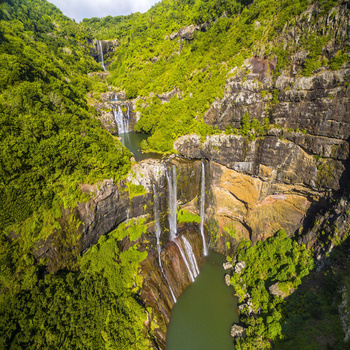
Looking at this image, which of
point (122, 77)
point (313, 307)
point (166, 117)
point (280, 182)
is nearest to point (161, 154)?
point (166, 117)

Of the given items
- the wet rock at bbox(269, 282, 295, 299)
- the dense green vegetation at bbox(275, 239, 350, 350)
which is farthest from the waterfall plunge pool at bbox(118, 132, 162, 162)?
the dense green vegetation at bbox(275, 239, 350, 350)

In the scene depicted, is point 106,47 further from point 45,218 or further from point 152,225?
point 45,218

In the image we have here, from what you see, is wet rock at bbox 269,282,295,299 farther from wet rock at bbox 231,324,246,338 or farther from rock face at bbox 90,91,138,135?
rock face at bbox 90,91,138,135

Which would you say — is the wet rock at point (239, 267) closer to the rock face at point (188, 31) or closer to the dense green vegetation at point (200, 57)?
the dense green vegetation at point (200, 57)

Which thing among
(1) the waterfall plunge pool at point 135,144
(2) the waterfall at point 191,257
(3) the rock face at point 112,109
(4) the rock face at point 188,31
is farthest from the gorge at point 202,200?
(3) the rock face at point 112,109

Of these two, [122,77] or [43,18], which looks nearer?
[122,77]

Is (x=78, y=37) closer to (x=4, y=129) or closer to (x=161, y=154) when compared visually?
(x=161, y=154)
